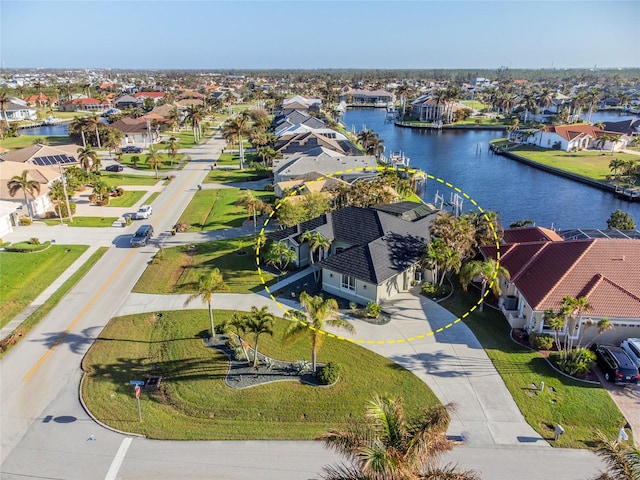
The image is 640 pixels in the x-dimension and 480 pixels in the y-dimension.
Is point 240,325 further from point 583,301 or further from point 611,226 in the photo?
point 611,226

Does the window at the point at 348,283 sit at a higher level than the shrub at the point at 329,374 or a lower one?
higher

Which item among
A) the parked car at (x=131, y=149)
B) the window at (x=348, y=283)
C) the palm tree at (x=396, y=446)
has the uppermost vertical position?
the palm tree at (x=396, y=446)

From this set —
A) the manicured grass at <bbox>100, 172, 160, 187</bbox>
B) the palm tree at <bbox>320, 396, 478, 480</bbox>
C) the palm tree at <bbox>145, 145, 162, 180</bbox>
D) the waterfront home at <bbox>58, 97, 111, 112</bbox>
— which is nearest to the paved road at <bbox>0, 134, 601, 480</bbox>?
the palm tree at <bbox>320, 396, 478, 480</bbox>

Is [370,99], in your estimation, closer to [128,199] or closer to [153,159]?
[153,159]

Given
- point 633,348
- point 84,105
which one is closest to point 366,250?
point 633,348

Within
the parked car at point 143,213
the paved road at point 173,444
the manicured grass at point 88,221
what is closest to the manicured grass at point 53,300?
the paved road at point 173,444

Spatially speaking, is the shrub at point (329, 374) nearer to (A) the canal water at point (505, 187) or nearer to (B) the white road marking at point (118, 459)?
(B) the white road marking at point (118, 459)
